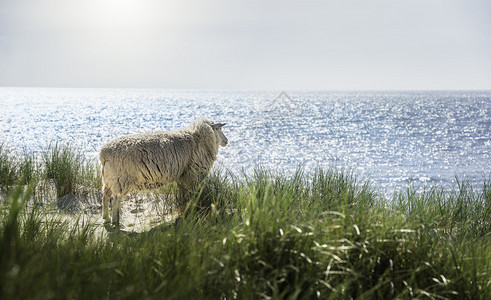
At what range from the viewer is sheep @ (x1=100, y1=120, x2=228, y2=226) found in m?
5.06

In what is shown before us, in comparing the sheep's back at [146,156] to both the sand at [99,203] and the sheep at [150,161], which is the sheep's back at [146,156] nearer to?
the sheep at [150,161]

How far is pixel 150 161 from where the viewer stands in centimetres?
517

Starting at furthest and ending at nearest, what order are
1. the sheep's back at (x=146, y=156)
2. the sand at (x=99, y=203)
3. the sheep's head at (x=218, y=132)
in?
the sheep's head at (x=218, y=132), the sand at (x=99, y=203), the sheep's back at (x=146, y=156)

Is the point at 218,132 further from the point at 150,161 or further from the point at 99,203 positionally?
the point at 99,203

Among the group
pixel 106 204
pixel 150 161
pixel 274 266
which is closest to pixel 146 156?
pixel 150 161

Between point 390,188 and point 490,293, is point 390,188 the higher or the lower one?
the lower one

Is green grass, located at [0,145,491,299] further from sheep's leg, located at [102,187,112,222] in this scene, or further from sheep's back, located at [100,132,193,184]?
sheep's leg, located at [102,187,112,222]

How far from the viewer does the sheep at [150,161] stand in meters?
5.06

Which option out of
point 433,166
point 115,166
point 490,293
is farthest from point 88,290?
point 433,166

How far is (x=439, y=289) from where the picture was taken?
2512mm

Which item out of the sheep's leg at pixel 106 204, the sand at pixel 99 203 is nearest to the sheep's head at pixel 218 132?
the sand at pixel 99 203

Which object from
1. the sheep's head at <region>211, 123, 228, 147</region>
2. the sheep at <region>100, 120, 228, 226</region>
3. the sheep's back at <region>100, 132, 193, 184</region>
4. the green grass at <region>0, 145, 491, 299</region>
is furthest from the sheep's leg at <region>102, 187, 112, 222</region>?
the green grass at <region>0, 145, 491, 299</region>

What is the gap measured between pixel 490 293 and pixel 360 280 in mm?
921

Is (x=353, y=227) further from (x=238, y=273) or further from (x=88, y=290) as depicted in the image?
(x=88, y=290)
